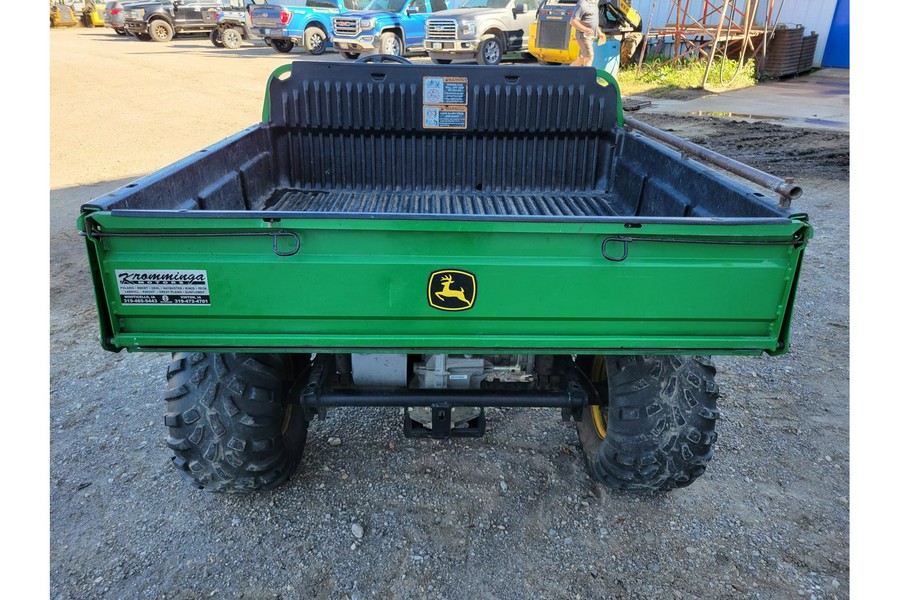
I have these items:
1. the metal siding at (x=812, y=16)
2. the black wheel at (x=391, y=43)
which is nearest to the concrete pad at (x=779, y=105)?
the metal siding at (x=812, y=16)

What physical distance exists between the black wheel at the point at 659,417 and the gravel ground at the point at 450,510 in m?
0.35

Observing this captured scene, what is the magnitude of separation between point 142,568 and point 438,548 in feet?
3.92

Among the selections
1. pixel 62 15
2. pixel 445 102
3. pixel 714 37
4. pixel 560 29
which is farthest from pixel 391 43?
pixel 62 15

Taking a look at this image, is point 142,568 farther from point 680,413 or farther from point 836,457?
point 836,457

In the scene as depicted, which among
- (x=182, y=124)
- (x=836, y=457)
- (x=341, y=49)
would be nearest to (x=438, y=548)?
(x=836, y=457)

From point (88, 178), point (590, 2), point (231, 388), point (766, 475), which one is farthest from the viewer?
point (590, 2)

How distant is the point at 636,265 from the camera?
1.89 m

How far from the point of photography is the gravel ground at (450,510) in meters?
2.41

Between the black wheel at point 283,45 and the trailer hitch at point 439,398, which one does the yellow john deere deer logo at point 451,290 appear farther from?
the black wheel at point 283,45

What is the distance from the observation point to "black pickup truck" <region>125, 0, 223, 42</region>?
67.6ft

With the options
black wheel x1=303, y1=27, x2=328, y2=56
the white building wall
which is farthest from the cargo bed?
the white building wall

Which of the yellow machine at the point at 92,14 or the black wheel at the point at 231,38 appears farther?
the yellow machine at the point at 92,14

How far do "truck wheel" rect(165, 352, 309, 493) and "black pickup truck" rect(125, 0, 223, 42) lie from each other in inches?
879

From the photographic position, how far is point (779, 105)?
12.2 meters
